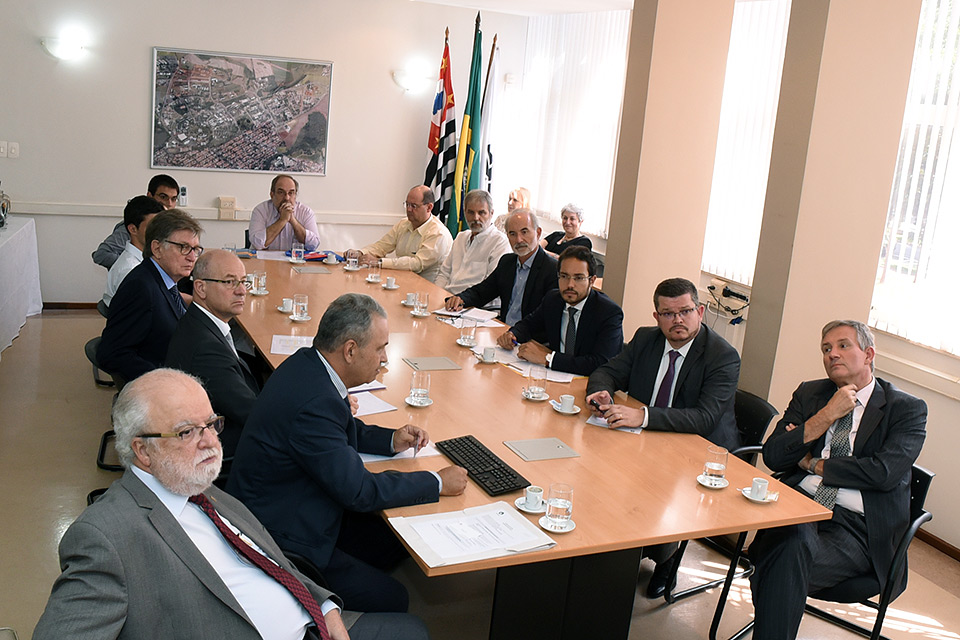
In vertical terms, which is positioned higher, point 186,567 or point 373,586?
point 186,567

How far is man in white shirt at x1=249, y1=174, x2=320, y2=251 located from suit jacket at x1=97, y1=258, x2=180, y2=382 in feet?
9.25

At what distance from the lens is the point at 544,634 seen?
273 centimetres

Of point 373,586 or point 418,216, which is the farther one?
point 418,216

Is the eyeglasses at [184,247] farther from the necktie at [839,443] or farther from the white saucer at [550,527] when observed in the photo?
the necktie at [839,443]

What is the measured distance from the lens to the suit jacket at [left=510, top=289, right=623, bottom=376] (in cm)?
416

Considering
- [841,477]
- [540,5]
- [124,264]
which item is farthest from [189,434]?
[540,5]

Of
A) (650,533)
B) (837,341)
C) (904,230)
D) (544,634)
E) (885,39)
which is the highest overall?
(885,39)

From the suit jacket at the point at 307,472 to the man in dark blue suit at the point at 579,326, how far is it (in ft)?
5.58

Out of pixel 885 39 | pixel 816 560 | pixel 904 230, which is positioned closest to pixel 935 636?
pixel 816 560

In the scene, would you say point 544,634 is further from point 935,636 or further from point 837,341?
point 935,636

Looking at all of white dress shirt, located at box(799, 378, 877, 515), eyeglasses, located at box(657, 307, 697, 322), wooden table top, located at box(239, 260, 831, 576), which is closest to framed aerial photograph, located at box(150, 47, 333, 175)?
wooden table top, located at box(239, 260, 831, 576)

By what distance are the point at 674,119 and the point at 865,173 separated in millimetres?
1404

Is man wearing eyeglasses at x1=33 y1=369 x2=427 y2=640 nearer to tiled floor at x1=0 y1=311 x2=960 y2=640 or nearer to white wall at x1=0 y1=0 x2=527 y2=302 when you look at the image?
tiled floor at x1=0 y1=311 x2=960 y2=640

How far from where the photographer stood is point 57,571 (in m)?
3.49
